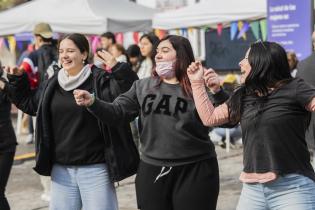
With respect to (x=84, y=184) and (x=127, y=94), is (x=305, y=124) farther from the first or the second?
(x=84, y=184)

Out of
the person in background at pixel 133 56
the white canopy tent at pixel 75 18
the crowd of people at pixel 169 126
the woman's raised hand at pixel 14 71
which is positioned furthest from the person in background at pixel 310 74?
the white canopy tent at pixel 75 18

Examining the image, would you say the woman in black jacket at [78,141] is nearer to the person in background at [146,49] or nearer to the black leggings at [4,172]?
the black leggings at [4,172]

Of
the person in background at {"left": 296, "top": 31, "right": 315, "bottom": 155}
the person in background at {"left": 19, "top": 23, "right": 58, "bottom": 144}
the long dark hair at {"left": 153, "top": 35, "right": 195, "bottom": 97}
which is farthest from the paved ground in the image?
the long dark hair at {"left": 153, "top": 35, "right": 195, "bottom": 97}

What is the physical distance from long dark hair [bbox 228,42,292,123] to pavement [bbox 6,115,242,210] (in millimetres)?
3190

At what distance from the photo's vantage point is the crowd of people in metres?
3.46

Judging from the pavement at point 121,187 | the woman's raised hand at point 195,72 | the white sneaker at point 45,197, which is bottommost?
the pavement at point 121,187

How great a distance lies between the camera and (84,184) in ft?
13.8

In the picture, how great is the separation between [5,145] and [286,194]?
8.71 ft

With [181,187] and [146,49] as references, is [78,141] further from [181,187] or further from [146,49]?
[146,49]

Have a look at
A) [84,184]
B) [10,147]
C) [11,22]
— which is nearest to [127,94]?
[84,184]

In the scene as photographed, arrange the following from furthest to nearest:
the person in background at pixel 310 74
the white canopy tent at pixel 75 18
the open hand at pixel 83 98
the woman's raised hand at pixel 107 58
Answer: the white canopy tent at pixel 75 18 < the person in background at pixel 310 74 < the woman's raised hand at pixel 107 58 < the open hand at pixel 83 98

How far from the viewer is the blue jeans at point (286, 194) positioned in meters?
3.44

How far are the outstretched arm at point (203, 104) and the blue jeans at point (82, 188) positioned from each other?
93 centimetres

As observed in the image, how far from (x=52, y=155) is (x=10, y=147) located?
1132 mm
